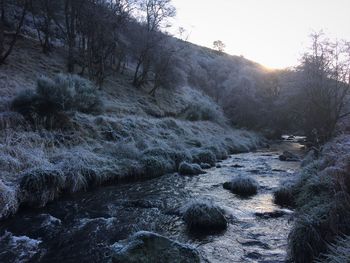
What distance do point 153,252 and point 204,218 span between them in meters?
2.65

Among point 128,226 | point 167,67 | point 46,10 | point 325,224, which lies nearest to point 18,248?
point 128,226

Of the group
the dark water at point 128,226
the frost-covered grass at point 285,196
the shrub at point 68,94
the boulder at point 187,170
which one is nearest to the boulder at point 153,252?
the dark water at point 128,226

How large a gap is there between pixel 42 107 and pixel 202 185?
8.50 m

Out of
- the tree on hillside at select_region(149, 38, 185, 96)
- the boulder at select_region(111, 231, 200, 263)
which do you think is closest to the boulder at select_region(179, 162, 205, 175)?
the boulder at select_region(111, 231, 200, 263)

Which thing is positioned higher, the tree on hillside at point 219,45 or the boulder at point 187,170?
the tree on hillside at point 219,45

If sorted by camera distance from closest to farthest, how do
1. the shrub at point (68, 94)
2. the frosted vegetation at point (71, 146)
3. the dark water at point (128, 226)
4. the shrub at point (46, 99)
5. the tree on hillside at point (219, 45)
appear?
1. the dark water at point (128, 226)
2. the frosted vegetation at point (71, 146)
3. the shrub at point (46, 99)
4. the shrub at point (68, 94)
5. the tree on hillside at point (219, 45)

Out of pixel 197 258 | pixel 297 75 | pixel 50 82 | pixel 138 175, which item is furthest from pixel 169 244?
pixel 297 75

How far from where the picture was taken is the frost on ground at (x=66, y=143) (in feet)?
31.4

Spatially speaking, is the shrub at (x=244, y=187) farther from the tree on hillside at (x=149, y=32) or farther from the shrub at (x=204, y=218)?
the tree on hillside at (x=149, y=32)

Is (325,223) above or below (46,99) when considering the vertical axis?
above

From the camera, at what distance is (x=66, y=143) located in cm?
1364

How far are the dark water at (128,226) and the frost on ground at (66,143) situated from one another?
0.77 metres

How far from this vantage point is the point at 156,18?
3566 cm

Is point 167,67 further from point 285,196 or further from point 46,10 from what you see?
point 285,196
